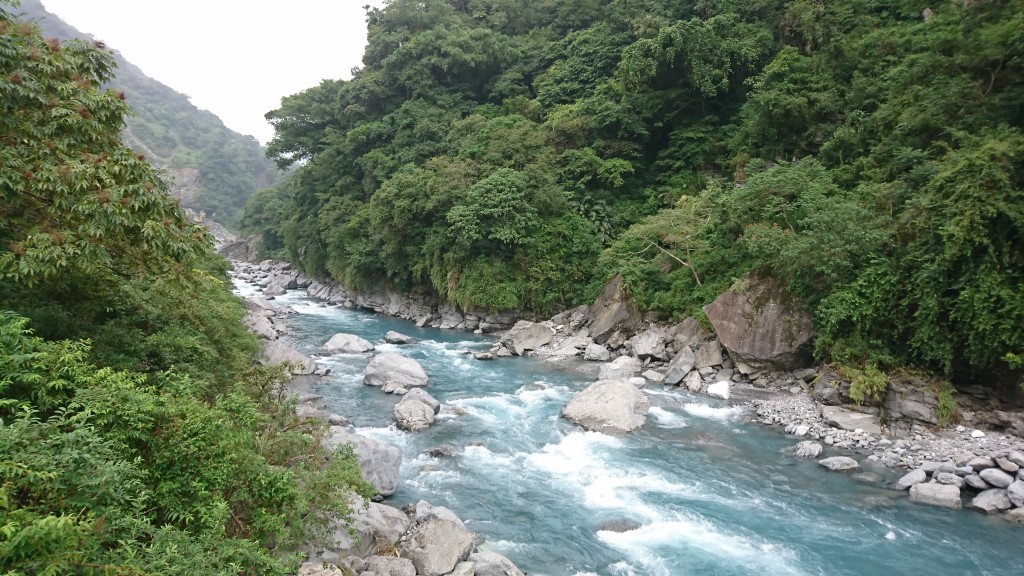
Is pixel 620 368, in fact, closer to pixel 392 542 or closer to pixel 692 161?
pixel 392 542

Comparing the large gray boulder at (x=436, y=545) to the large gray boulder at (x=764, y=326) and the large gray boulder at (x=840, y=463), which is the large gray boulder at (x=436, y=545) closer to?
the large gray boulder at (x=840, y=463)

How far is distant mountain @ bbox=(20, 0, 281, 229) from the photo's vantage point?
266 feet

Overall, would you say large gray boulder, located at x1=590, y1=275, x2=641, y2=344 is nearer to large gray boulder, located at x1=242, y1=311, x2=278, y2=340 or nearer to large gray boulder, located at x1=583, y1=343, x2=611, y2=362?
large gray boulder, located at x1=583, y1=343, x2=611, y2=362

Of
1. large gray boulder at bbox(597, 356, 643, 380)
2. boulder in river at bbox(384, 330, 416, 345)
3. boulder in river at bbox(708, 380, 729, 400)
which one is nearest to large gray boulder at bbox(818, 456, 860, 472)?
boulder in river at bbox(708, 380, 729, 400)

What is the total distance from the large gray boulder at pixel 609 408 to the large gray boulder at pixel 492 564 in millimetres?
5746

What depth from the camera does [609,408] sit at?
43.3 ft

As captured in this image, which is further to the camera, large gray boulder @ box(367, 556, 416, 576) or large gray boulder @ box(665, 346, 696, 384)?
large gray boulder @ box(665, 346, 696, 384)

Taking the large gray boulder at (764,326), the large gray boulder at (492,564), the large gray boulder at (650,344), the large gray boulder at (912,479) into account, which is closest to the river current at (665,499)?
the large gray boulder at (912,479)

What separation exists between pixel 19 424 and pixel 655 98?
24.8 meters

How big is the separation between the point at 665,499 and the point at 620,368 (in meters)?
7.59

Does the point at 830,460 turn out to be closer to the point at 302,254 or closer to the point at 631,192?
the point at 631,192

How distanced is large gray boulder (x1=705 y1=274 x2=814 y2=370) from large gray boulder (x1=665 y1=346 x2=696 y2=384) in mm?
1135

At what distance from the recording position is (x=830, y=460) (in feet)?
35.7

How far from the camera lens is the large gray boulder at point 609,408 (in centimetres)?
1277
